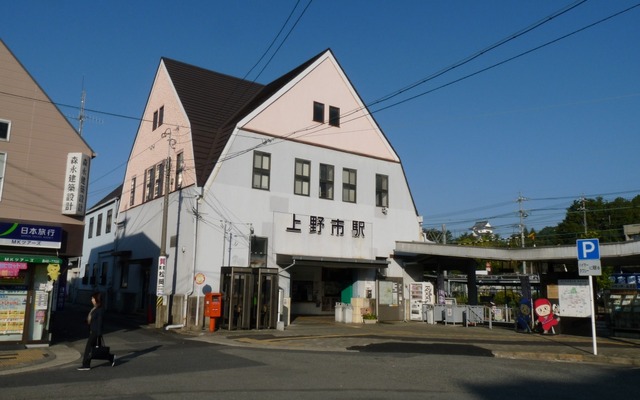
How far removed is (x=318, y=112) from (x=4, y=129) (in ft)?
51.5

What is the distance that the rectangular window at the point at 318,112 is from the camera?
2817 centimetres

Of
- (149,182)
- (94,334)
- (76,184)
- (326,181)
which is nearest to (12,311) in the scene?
(76,184)

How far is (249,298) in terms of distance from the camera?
22.0 meters

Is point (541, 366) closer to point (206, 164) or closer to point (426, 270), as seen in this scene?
point (206, 164)

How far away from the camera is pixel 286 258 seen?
25.3m

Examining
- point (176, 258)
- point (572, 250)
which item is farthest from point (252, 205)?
point (572, 250)

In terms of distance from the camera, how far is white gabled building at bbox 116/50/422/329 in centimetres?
2347

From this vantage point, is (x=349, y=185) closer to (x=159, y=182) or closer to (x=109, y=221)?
(x=159, y=182)

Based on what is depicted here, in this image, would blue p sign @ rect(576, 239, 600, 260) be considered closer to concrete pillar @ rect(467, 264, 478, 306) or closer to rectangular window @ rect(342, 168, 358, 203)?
concrete pillar @ rect(467, 264, 478, 306)

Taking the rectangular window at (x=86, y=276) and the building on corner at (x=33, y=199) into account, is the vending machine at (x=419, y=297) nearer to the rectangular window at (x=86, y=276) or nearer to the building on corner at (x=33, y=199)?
the building on corner at (x=33, y=199)

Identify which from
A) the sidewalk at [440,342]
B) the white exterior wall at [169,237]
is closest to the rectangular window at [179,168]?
the white exterior wall at [169,237]

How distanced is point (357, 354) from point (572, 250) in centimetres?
1102

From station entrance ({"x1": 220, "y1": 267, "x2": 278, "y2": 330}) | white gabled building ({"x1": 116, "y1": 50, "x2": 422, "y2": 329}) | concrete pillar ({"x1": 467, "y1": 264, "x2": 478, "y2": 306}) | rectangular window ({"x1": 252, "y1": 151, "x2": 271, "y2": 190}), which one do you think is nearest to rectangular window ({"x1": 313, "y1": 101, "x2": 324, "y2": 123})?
white gabled building ({"x1": 116, "y1": 50, "x2": 422, "y2": 329})

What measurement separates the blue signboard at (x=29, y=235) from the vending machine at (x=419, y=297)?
19322 millimetres
